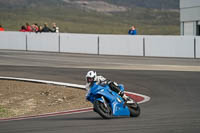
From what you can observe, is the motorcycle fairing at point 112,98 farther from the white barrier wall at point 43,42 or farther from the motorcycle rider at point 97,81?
the white barrier wall at point 43,42

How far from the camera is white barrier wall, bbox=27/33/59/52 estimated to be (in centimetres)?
3809

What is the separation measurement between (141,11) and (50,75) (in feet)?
306

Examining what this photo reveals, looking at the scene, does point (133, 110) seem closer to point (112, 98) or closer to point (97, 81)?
point (112, 98)

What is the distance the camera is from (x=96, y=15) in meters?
106

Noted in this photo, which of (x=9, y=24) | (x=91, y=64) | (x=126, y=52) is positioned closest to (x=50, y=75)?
(x=91, y=64)

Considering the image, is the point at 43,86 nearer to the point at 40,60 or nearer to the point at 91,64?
the point at 91,64

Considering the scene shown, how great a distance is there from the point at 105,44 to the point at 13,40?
298 inches

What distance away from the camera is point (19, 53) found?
37.6m

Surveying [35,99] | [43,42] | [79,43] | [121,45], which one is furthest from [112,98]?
[43,42]

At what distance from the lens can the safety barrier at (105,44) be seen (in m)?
33.6

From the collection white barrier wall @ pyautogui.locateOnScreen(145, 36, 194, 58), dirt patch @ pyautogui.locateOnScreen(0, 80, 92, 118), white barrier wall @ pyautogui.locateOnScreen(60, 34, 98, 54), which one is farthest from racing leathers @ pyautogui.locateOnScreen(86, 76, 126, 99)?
white barrier wall @ pyautogui.locateOnScreen(60, 34, 98, 54)

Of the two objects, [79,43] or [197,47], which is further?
[79,43]

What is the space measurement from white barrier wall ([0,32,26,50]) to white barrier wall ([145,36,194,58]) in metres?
9.83

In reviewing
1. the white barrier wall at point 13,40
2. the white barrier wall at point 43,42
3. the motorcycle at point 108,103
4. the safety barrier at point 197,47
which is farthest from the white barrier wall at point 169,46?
the motorcycle at point 108,103
